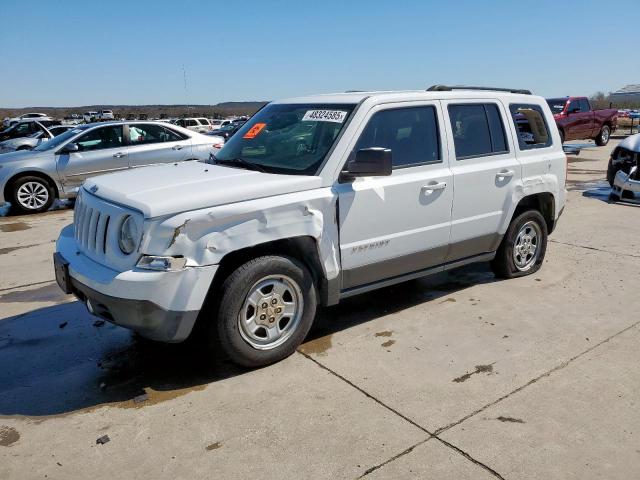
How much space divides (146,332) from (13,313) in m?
2.47

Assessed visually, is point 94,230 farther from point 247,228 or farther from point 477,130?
point 477,130

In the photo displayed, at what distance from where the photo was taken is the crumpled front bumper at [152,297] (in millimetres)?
3125

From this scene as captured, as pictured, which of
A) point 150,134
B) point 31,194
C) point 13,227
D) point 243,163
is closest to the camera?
point 243,163

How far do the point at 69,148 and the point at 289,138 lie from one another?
294 inches

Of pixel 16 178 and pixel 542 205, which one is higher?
pixel 16 178

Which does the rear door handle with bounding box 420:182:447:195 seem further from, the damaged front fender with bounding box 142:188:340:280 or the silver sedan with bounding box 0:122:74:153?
the silver sedan with bounding box 0:122:74:153

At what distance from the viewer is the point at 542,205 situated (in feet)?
18.4

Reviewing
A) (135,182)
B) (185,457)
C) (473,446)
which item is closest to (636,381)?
(473,446)

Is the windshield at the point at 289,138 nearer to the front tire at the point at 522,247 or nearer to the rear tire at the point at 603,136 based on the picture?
the front tire at the point at 522,247

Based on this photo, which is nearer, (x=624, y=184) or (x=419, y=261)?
(x=419, y=261)

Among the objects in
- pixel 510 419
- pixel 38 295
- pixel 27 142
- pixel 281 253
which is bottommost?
pixel 510 419

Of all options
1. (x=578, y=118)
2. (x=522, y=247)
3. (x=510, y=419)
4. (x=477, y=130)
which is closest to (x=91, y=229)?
(x=510, y=419)

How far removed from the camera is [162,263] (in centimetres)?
315

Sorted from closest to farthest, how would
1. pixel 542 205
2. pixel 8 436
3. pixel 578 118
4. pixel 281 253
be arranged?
pixel 8 436, pixel 281 253, pixel 542 205, pixel 578 118
